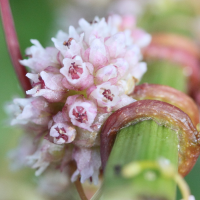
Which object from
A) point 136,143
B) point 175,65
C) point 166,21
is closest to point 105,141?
point 136,143

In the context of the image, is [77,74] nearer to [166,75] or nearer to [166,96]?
[166,96]

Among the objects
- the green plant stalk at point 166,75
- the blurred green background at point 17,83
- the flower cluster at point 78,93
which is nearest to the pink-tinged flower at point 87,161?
the flower cluster at point 78,93

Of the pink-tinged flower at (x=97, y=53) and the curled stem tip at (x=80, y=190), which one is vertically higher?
the pink-tinged flower at (x=97, y=53)

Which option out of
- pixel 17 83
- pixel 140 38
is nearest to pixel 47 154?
pixel 140 38

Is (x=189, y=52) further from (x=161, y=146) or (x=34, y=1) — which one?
(x=34, y=1)

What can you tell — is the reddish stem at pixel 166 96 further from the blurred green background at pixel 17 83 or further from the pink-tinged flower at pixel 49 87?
the blurred green background at pixel 17 83

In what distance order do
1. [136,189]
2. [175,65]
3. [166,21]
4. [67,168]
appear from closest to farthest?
[136,189], [67,168], [175,65], [166,21]
